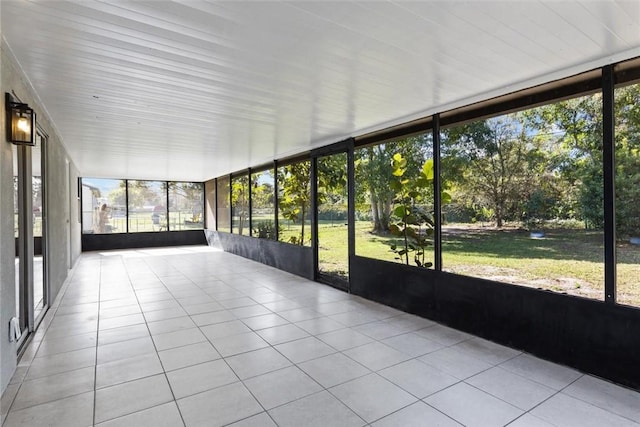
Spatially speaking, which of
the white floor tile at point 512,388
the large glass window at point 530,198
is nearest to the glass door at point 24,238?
the white floor tile at point 512,388

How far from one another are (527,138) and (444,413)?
13.9 ft

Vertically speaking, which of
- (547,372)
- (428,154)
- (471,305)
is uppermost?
(428,154)

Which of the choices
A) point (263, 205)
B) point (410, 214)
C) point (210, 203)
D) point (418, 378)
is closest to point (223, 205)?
point (210, 203)

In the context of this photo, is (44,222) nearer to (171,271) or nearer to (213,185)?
(171,271)

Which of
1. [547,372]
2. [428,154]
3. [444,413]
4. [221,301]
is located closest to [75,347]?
[221,301]

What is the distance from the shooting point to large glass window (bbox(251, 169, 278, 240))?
797 cm

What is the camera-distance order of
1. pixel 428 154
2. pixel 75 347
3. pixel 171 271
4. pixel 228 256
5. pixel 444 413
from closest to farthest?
1. pixel 444 413
2. pixel 75 347
3. pixel 428 154
4. pixel 171 271
5. pixel 228 256

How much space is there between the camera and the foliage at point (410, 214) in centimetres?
444

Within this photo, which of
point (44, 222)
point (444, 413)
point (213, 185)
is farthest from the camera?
point (213, 185)

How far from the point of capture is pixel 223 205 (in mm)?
11062

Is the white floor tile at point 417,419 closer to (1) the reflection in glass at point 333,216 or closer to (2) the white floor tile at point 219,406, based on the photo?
(2) the white floor tile at point 219,406

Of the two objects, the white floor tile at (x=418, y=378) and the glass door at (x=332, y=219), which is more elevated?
the glass door at (x=332, y=219)

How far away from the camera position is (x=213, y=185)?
12.0 m

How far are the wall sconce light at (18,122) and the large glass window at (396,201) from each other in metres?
4.04
